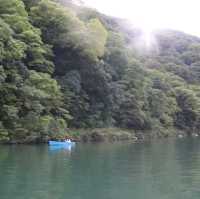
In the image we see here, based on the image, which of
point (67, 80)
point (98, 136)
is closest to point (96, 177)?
point (67, 80)

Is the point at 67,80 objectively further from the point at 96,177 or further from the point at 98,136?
the point at 96,177

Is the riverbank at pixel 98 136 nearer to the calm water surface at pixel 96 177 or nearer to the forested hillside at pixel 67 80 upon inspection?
the forested hillside at pixel 67 80

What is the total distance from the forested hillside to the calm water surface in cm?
1130

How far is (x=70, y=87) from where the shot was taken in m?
53.5

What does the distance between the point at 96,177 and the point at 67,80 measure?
3064cm

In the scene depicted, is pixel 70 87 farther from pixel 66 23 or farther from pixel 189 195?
pixel 189 195

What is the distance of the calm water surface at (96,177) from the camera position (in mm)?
18797

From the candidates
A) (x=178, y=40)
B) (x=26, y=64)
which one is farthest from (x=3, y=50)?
(x=178, y=40)

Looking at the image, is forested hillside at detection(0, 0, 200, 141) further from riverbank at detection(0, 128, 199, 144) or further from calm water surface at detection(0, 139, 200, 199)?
calm water surface at detection(0, 139, 200, 199)

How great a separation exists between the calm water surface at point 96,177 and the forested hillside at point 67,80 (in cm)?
1130

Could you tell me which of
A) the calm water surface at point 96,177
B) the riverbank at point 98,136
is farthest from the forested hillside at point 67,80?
the calm water surface at point 96,177

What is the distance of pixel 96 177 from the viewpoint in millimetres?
23422

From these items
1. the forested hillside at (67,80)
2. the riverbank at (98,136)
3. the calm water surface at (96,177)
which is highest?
the forested hillside at (67,80)

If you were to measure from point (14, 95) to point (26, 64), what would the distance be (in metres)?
6.14
